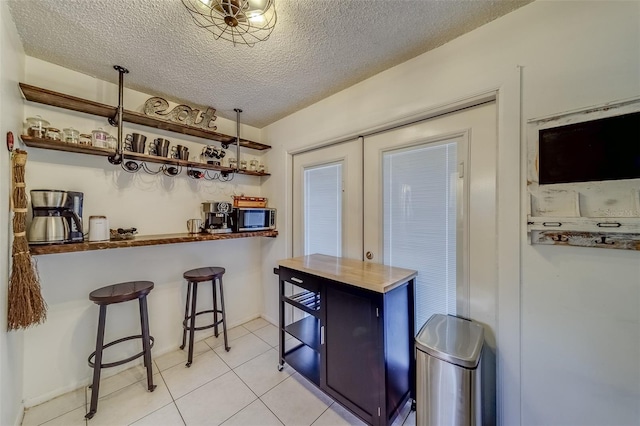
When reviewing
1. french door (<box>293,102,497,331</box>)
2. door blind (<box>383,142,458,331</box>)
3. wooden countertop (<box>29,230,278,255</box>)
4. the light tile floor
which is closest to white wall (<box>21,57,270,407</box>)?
the light tile floor

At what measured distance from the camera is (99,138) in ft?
5.69

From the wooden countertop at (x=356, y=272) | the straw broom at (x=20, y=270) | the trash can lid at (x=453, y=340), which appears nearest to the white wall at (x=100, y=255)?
the straw broom at (x=20, y=270)

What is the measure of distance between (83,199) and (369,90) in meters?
2.44

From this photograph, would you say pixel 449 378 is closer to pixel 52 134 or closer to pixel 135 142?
pixel 135 142

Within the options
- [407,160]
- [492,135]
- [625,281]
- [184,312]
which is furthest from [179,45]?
[625,281]

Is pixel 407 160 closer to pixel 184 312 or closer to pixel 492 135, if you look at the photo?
pixel 492 135

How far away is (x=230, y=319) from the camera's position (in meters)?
2.69

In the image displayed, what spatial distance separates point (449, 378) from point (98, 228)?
245cm

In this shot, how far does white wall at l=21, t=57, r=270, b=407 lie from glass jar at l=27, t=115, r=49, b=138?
17 centimetres

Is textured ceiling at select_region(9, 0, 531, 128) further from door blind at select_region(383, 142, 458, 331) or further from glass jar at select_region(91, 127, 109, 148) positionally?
door blind at select_region(383, 142, 458, 331)

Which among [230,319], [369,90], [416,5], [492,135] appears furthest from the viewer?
[230,319]

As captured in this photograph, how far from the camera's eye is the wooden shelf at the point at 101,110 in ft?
4.94

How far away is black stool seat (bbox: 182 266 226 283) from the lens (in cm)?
210

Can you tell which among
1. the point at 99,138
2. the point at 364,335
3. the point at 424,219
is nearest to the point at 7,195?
the point at 99,138
